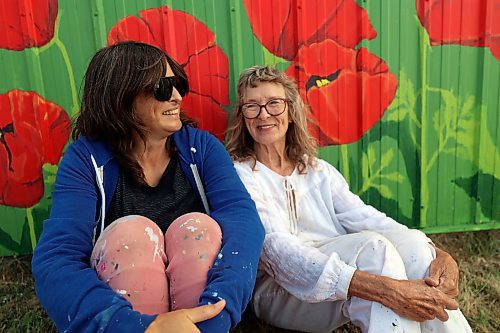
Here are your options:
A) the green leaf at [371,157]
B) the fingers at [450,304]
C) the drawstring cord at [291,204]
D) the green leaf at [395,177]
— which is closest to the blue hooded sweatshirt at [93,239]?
the drawstring cord at [291,204]

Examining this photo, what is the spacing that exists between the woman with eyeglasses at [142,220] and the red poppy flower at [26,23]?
66cm

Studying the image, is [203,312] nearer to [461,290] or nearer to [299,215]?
[299,215]

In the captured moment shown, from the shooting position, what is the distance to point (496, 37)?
260 centimetres

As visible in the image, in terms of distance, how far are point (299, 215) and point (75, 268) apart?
1045mm

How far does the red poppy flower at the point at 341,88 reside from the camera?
2506mm

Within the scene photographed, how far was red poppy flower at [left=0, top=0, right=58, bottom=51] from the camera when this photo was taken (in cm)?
223

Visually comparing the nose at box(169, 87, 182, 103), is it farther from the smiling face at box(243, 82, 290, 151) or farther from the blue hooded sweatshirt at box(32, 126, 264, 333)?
the smiling face at box(243, 82, 290, 151)

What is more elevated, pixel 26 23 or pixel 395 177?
pixel 26 23

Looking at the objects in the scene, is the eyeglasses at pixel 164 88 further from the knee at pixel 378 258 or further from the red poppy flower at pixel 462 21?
the red poppy flower at pixel 462 21

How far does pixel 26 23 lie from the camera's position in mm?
2242

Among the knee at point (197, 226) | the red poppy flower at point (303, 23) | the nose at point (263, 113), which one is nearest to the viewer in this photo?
the knee at point (197, 226)

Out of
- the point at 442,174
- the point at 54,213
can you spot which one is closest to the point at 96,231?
the point at 54,213

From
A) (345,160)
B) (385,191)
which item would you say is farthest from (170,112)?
(385,191)

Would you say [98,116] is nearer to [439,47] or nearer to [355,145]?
[355,145]
